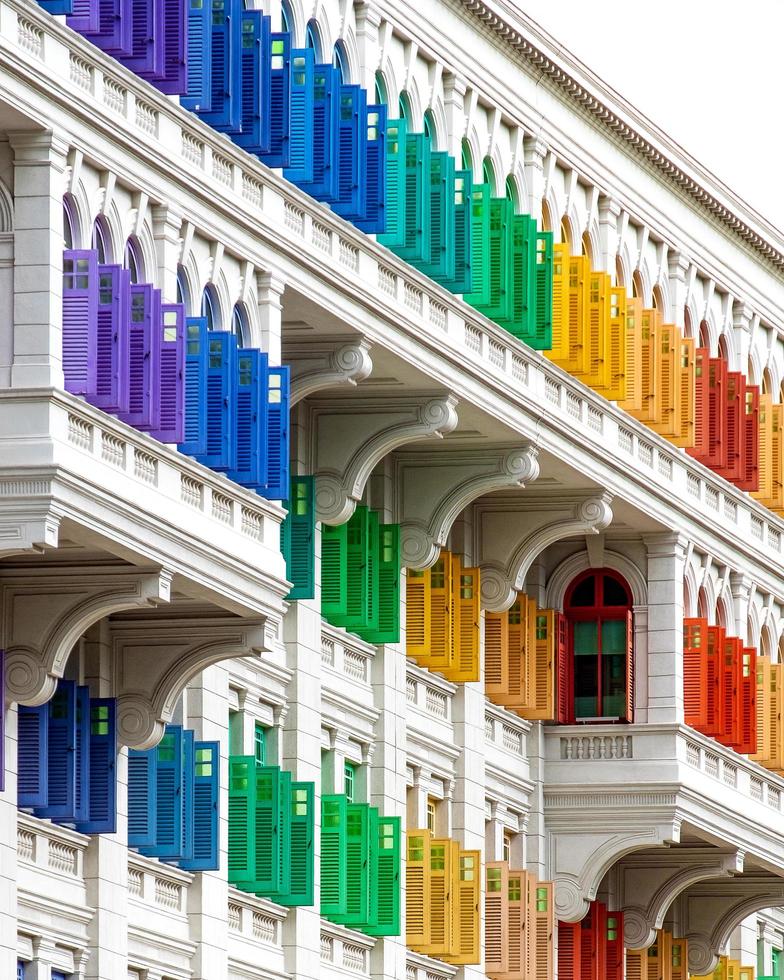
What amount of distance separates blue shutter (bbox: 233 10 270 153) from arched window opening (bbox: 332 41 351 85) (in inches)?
204

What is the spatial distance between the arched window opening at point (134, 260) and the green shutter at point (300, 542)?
27.0 feet

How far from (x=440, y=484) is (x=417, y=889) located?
19.6 feet

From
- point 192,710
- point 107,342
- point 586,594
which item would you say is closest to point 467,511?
point 586,594

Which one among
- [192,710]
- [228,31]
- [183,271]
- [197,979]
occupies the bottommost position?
[197,979]

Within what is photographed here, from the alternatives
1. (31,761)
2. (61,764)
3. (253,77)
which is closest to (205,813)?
(61,764)

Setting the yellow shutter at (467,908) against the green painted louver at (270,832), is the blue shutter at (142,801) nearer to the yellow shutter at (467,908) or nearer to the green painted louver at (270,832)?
the green painted louver at (270,832)

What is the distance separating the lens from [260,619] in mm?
44562

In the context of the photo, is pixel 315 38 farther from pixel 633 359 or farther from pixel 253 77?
pixel 633 359

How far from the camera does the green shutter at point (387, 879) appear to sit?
176ft

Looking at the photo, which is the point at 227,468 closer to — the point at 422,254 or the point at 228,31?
the point at 228,31

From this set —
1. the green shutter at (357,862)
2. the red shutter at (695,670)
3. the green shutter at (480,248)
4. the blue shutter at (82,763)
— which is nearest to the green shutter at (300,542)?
the green shutter at (357,862)

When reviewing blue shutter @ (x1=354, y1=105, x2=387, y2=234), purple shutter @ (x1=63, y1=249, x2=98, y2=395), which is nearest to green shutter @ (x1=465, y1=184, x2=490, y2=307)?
blue shutter @ (x1=354, y1=105, x2=387, y2=234)

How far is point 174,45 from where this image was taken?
4375cm

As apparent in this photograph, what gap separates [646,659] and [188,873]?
1636 centimetres
